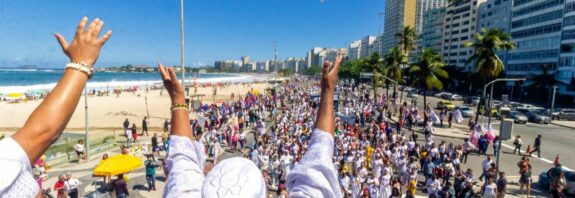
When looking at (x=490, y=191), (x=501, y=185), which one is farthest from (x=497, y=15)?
(x=490, y=191)

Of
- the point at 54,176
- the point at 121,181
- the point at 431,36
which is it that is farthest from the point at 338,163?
the point at 431,36

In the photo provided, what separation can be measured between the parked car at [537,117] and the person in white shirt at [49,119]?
151 feet

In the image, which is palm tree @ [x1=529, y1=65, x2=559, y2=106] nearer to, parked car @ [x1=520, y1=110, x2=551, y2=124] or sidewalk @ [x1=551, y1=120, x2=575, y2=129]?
sidewalk @ [x1=551, y1=120, x2=575, y2=129]

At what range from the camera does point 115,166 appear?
12461 millimetres

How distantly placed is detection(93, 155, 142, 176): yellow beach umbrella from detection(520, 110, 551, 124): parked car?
40.5m

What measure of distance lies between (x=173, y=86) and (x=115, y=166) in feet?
38.4

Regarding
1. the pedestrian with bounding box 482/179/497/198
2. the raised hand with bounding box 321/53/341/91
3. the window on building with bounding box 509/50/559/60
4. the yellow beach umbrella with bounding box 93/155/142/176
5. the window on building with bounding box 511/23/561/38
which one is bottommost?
the pedestrian with bounding box 482/179/497/198

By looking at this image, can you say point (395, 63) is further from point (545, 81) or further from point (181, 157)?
point (181, 157)

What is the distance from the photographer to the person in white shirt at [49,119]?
115cm

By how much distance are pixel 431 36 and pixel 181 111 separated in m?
133

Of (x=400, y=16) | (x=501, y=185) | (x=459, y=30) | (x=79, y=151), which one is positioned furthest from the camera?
(x=400, y=16)

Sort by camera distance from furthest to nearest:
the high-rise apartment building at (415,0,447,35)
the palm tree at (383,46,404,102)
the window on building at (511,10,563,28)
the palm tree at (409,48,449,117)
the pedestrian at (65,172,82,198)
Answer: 1. the high-rise apartment building at (415,0,447,35)
2. the window on building at (511,10,563,28)
3. the palm tree at (383,46,404,102)
4. the palm tree at (409,48,449,117)
5. the pedestrian at (65,172,82,198)

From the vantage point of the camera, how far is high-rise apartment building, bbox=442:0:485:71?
327 feet

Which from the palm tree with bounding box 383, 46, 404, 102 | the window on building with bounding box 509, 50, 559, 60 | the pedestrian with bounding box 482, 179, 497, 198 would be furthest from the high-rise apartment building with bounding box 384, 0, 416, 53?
the pedestrian with bounding box 482, 179, 497, 198
